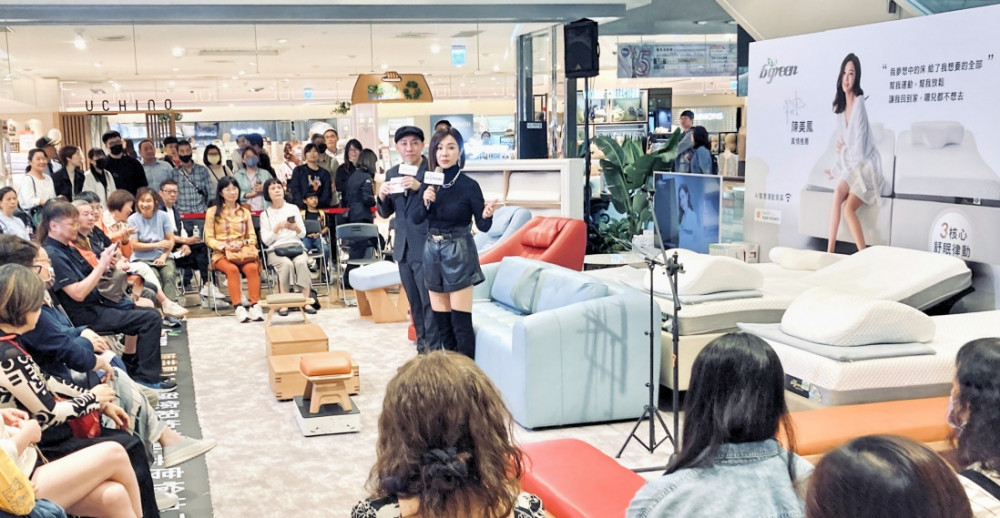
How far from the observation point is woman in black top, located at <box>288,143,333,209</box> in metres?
10.1

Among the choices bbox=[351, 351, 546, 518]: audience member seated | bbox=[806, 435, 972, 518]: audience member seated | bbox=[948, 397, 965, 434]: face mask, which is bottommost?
bbox=[948, 397, 965, 434]: face mask

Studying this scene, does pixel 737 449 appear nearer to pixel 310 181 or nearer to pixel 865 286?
pixel 865 286

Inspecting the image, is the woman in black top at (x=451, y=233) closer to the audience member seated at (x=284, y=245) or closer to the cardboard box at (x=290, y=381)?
the cardboard box at (x=290, y=381)

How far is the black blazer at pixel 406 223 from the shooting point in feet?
17.9

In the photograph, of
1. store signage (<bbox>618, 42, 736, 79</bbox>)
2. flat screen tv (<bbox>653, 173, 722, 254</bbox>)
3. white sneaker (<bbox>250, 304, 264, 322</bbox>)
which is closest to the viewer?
white sneaker (<bbox>250, 304, 264, 322</bbox>)

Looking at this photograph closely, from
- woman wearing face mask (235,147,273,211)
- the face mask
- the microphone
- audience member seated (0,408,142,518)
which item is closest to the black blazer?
the microphone

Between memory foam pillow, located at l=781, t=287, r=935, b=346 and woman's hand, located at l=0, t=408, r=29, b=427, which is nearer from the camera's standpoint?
woman's hand, located at l=0, t=408, r=29, b=427

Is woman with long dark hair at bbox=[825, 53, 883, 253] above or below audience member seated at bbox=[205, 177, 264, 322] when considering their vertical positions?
above

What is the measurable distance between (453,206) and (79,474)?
2653mm

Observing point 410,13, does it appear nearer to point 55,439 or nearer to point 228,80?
point 55,439

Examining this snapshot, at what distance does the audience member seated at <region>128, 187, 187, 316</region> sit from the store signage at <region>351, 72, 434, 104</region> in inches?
205

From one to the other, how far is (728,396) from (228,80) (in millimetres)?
20113

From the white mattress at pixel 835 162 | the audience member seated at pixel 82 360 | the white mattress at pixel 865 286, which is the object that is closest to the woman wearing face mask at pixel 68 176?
the audience member seated at pixel 82 360

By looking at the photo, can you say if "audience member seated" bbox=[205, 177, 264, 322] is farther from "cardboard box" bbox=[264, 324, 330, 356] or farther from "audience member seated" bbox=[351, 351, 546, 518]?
"audience member seated" bbox=[351, 351, 546, 518]
